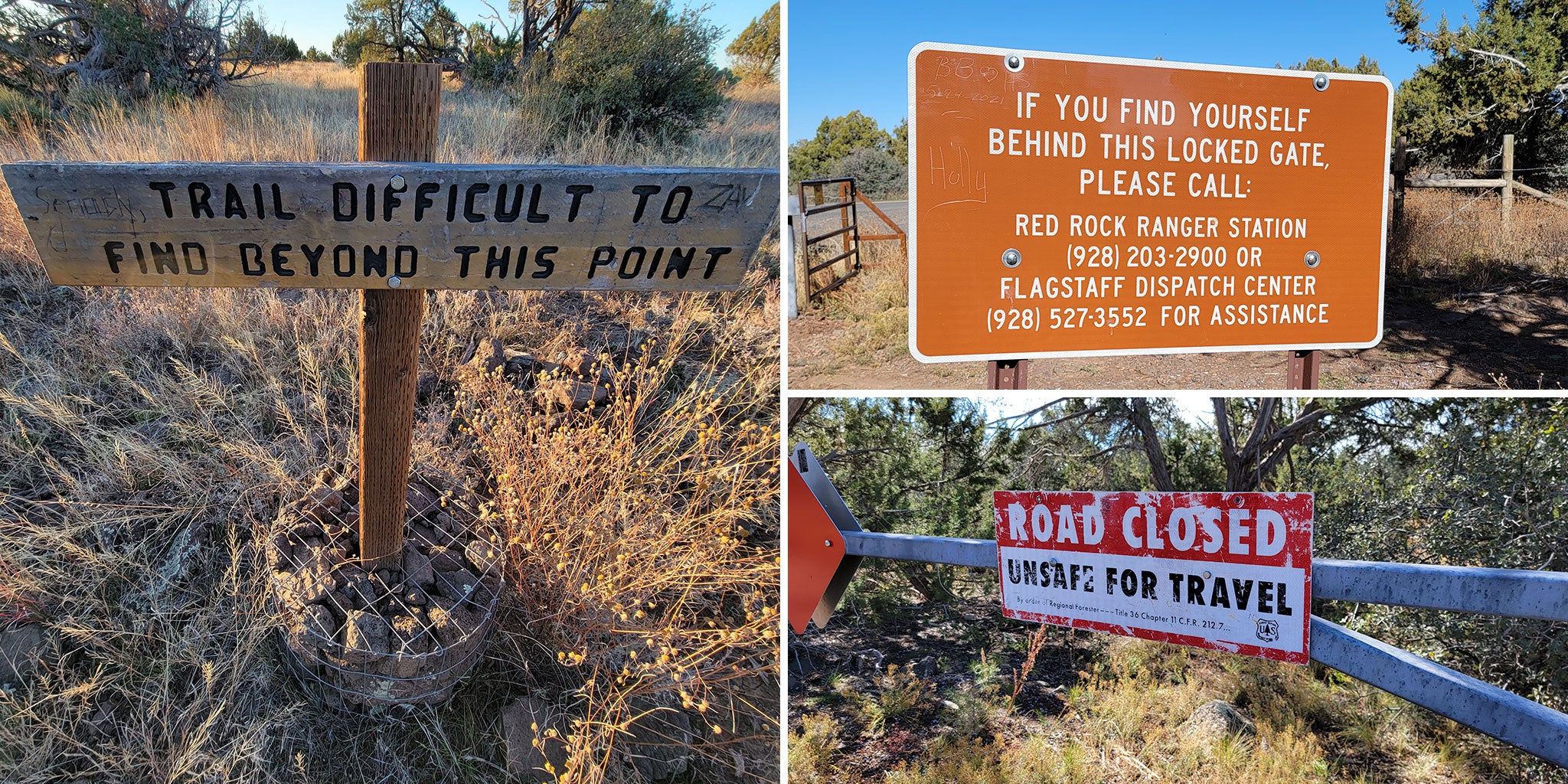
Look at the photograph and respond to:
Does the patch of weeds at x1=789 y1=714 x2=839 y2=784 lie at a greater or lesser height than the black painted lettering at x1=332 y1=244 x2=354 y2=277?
lesser

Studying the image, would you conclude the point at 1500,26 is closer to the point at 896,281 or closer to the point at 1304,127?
the point at 896,281

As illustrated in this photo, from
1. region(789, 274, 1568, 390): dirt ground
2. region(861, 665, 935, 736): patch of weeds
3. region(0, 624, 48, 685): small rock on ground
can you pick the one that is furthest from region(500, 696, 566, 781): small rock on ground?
region(789, 274, 1568, 390): dirt ground

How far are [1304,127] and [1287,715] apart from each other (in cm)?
335

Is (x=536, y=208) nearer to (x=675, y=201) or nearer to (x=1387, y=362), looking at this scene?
(x=675, y=201)

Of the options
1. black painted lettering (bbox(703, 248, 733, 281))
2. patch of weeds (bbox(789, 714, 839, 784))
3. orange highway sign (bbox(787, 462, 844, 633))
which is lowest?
patch of weeds (bbox(789, 714, 839, 784))

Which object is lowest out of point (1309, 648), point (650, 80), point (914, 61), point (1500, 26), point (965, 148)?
point (1309, 648)

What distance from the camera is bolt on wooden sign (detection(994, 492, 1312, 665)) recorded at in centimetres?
162

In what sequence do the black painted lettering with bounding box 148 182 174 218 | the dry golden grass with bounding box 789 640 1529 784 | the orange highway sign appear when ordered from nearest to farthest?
the black painted lettering with bounding box 148 182 174 218 → the orange highway sign → the dry golden grass with bounding box 789 640 1529 784

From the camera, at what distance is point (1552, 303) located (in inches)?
325

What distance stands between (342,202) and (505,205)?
1.25 feet

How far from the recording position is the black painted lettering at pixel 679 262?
2.08m

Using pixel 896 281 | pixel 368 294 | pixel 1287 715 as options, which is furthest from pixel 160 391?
pixel 896 281

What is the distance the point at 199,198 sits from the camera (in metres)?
1.92

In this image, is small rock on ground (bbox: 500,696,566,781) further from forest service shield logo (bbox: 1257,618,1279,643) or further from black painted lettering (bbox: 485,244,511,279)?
forest service shield logo (bbox: 1257,618,1279,643)
